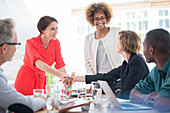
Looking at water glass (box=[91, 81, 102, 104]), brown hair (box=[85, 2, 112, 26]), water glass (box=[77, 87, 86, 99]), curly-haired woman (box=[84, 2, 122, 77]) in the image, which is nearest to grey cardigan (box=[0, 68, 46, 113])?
water glass (box=[91, 81, 102, 104])

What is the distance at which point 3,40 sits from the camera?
128 centimetres

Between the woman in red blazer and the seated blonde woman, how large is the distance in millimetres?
482

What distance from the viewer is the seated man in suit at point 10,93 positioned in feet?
3.69

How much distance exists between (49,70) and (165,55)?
49.0 inches

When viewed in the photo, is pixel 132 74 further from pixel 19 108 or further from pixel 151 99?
pixel 19 108

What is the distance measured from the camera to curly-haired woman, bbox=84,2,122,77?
2.58 meters

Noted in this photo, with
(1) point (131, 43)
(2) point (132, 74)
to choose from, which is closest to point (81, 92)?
(2) point (132, 74)

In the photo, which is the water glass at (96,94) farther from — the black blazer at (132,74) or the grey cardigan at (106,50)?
the grey cardigan at (106,50)

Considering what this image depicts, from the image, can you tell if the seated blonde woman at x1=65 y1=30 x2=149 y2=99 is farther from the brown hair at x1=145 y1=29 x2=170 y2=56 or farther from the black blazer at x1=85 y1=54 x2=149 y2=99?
the brown hair at x1=145 y1=29 x2=170 y2=56

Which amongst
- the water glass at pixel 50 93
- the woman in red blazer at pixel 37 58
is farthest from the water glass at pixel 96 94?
the woman in red blazer at pixel 37 58

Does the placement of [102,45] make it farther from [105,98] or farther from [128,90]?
[105,98]

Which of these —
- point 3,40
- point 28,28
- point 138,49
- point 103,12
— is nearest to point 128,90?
point 138,49

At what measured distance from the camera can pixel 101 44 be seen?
8.76 ft

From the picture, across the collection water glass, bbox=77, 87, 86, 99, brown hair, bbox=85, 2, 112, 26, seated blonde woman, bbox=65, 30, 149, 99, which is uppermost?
brown hair, bbox=85, 2, 112, 26
